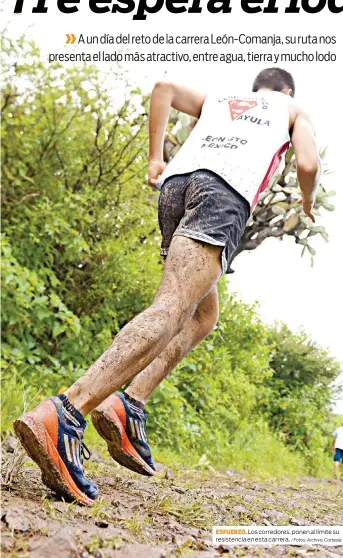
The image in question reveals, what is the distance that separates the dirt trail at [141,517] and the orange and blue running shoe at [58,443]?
47 millimetres

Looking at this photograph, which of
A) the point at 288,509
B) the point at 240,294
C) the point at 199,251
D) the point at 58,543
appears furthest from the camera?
the point at 240,294

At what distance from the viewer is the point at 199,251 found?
1.93 metres

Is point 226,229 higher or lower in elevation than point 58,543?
higher

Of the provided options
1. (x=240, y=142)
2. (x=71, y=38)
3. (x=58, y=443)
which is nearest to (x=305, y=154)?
(x=240, y=142)

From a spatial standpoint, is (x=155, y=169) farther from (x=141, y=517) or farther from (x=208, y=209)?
(x=141, y=517)

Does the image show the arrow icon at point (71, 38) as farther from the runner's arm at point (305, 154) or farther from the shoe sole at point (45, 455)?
the shoe sole at point (45, 455)

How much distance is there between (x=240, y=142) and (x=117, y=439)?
1008 millimetres

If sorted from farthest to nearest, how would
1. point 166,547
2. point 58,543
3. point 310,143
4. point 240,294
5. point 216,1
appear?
point 240,294 < point 216,1 < point 310,143 < point 166,547 < point 58,543

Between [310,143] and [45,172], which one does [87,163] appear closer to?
[45,172]

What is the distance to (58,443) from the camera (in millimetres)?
1673

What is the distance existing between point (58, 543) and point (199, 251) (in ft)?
2.90

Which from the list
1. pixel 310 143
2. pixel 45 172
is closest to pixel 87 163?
pixel 45 172

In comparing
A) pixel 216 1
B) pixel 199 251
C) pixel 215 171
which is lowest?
pixel 199 251

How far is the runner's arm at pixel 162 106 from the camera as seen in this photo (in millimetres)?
2375
